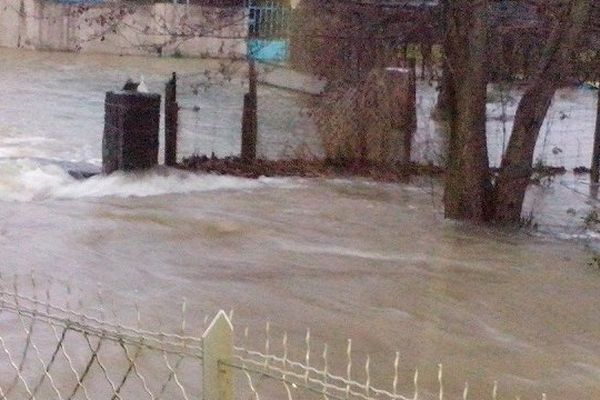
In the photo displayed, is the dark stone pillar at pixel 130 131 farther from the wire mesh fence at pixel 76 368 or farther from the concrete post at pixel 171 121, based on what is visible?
the wire mesh fence at pixel 76 368

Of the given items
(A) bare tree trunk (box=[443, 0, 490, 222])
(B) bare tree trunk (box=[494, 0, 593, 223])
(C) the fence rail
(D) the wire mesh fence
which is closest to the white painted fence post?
(C) the fence rail

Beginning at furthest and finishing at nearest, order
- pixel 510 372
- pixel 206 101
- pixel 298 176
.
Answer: pixel 206 101 < pixel 298 176 < pixel 510 372

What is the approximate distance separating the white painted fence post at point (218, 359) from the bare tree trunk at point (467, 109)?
7.40m

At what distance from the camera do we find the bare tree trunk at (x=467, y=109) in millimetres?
10211

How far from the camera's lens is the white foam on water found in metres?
12.0

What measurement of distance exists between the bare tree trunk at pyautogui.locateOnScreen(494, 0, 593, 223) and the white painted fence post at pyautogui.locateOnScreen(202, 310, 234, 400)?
298 inches

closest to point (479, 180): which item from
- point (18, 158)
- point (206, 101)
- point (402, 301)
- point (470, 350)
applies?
point (402, 301)

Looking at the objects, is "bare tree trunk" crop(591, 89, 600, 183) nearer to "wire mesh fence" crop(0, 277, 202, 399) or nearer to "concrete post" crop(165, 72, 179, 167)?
"concrete post" crop(165, 72, 179, 167)

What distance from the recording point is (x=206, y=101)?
22.5 m

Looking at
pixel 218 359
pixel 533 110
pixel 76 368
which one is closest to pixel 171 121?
pixel 533 110

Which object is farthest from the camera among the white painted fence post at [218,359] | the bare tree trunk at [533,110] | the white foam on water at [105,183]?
the white foam on water at [105,183]

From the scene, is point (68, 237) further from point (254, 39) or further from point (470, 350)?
point (254, 39)

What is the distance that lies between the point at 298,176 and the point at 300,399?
7.71 metres

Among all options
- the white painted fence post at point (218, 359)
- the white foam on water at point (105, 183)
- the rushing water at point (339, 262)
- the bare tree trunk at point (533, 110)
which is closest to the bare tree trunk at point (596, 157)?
the rushing water at point (339, 262)
